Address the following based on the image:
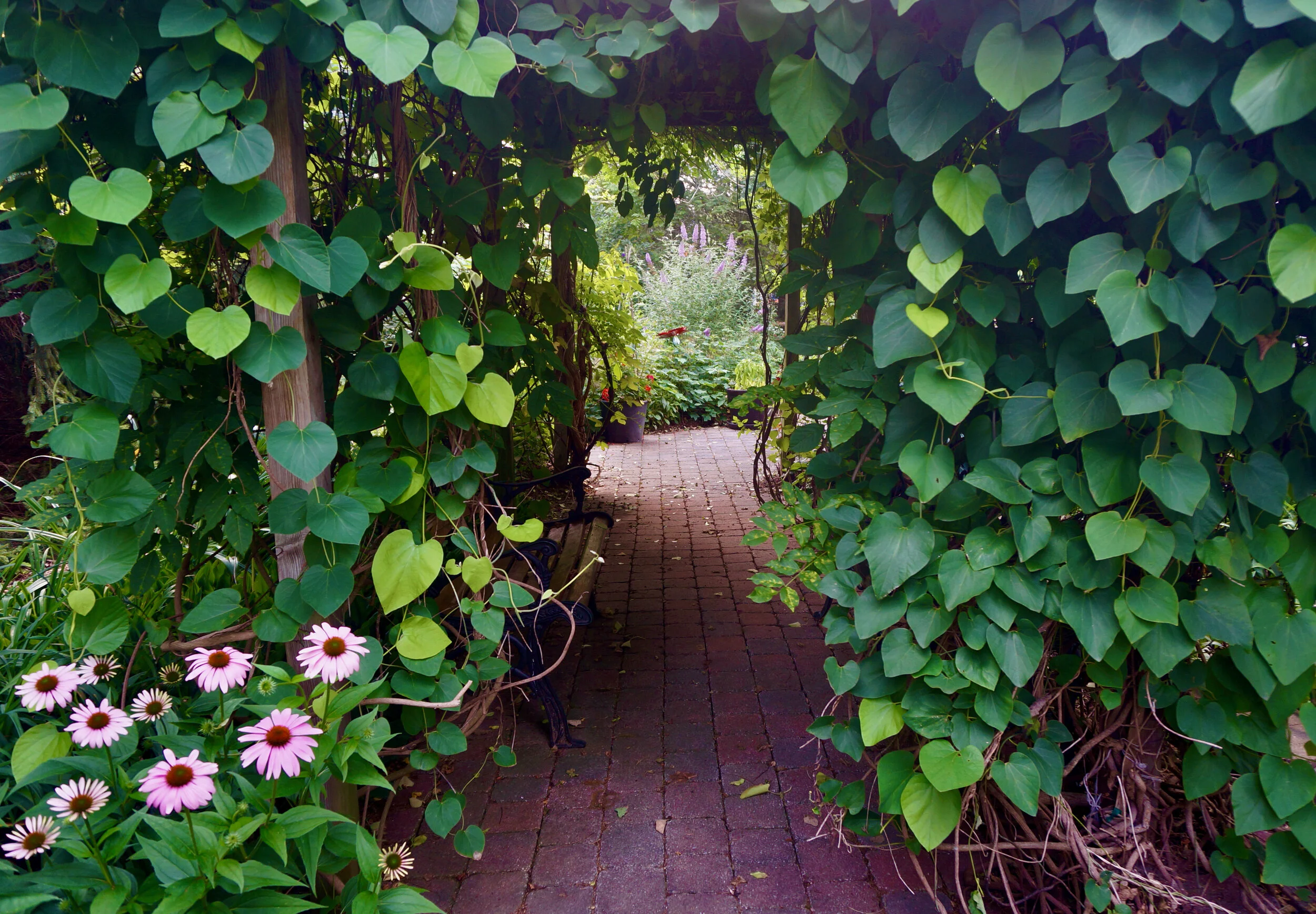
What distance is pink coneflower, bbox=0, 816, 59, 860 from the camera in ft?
3.79

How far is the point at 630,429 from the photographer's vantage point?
7.83 metres

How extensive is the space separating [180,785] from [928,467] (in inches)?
51.5

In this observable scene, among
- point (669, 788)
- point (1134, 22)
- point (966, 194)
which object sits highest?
point (1134, 22)

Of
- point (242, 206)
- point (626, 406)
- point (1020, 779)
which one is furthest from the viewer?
point (626, 406)

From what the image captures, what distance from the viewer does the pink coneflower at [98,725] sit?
45.9 inches

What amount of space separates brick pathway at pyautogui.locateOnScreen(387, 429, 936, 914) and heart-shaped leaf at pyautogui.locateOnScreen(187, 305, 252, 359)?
4.18ft

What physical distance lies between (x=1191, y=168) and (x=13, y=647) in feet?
9.12

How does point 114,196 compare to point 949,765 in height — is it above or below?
above

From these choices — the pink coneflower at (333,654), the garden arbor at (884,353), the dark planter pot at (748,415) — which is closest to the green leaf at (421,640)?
the garden arbor at (884,353)

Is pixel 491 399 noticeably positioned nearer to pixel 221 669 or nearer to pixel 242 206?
pixel 242 206

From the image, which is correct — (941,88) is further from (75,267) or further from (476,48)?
(75,267)

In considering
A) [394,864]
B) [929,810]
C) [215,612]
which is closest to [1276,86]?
[929,810]

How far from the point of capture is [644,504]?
5.43 metres

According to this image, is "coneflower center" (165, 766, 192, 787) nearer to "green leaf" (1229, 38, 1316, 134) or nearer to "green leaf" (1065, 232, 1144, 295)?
"green leaf" (1065, 232, 1144, 295)
